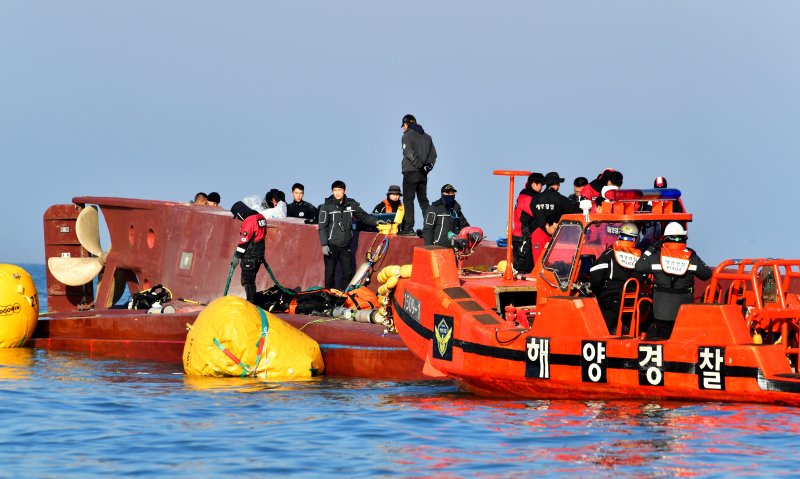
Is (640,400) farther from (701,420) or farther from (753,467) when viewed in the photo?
(753,467)

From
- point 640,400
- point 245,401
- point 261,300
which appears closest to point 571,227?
point 640,400

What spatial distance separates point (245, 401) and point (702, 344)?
4.91 meters

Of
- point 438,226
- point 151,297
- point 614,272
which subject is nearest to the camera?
point 614,272

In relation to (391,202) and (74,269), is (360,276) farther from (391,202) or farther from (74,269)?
(74,269)

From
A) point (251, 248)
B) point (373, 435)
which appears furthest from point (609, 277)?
point (251, 248)

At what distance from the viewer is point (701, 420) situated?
11.3 m

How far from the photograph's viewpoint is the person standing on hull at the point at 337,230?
757 inches

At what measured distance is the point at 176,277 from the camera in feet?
74.1

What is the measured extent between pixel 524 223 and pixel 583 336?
505cm

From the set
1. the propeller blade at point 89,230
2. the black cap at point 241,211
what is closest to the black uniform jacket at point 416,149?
the black cap at point 241,211

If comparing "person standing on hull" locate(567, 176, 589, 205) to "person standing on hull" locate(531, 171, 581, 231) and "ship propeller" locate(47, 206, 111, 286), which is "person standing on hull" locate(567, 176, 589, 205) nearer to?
"person standing on hull" locate(531, 171, 581, 231)

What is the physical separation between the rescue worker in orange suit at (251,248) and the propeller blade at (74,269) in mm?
6147

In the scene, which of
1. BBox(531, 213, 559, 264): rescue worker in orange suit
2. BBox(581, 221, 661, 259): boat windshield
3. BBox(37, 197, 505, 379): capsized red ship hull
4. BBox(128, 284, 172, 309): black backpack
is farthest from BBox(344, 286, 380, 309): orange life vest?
BBox(581, 221, 661, 259): boat windshield

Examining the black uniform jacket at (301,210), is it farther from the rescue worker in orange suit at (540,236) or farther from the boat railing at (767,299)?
the boat railing at (767,299)
